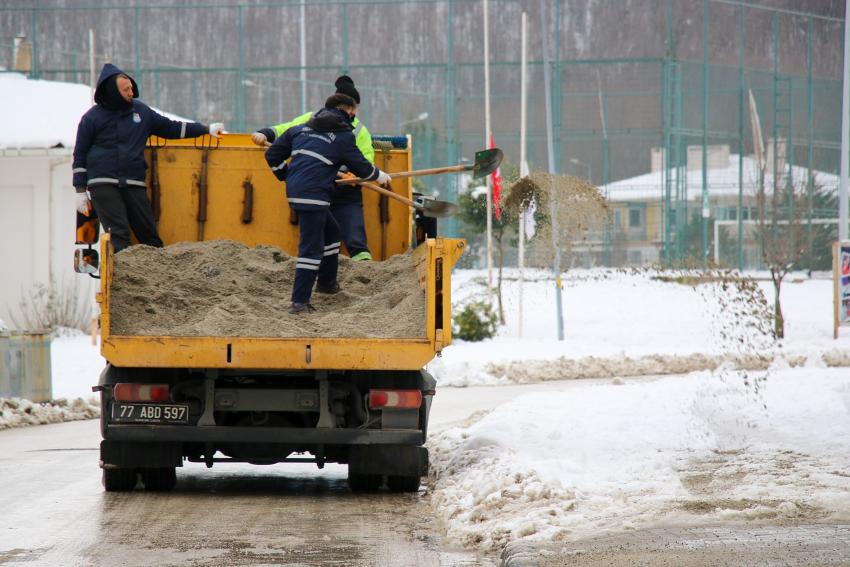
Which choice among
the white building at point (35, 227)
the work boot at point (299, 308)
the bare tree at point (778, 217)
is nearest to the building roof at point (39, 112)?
the white building at point (35, 227)

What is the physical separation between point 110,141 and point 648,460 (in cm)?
465

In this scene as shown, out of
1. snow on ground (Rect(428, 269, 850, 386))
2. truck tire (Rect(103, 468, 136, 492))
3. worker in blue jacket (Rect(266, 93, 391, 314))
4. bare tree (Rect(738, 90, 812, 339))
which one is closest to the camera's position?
truck tire (Rect(103, 468, 136, 492))

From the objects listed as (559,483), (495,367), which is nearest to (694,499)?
(559,483)

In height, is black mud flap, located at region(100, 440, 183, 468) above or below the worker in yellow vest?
below

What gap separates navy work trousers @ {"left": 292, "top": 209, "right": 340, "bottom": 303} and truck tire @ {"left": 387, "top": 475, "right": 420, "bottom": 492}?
4.43 feet

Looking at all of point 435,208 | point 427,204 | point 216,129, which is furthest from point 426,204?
point 216,129

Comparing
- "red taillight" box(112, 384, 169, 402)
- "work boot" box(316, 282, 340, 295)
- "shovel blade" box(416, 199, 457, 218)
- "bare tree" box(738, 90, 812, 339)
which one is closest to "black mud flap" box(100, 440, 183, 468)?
"red taillight" box(112, 384, 169, 402)

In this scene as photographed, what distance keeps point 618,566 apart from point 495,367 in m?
15.9

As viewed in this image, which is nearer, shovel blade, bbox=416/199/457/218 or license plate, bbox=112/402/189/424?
license plate, bbox=112/402/189/424

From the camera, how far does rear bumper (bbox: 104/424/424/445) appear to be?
331 inches

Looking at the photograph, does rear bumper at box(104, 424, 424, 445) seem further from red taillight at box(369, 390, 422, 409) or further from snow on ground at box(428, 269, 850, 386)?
snow on ground at box(428, 269, 850, 386)

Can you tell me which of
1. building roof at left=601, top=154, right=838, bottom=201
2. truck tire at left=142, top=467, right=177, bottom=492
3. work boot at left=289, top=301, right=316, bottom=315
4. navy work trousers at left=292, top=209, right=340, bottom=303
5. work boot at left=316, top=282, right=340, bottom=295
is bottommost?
truck tire at left=142, top=467, right=177, bottom=492

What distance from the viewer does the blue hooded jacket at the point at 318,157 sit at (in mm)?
9422

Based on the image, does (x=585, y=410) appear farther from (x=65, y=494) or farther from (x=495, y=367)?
(x=495, y=367)
